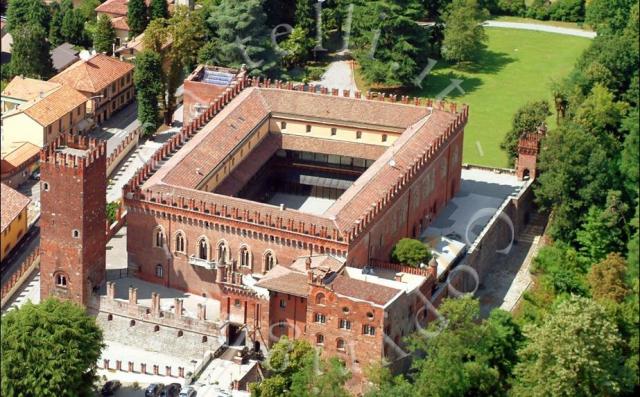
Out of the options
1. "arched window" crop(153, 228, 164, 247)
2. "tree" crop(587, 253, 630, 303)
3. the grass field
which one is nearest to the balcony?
"arched window" crop(153, 228, 164, 247)

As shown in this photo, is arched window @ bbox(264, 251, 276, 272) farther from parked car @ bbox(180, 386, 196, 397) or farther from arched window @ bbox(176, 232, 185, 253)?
parked car @ bbox(180, 386, 196, 397)

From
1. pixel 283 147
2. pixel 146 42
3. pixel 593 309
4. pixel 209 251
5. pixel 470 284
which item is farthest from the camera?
pixel 146 42

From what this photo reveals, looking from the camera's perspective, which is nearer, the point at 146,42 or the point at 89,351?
the point at 89,351

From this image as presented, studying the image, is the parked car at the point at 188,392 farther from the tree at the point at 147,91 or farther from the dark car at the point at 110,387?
the tree at the point at 147,91

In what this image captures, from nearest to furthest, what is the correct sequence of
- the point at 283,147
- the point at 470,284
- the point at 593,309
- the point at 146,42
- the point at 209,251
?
1. the point at 593,309
2. the point at 209,251
3. the point at 470,284
4. the point at 283,147
5. the point at 146,42

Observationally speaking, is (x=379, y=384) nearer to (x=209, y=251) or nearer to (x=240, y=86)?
(x=209, y=251)

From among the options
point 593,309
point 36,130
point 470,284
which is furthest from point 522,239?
point 36,130

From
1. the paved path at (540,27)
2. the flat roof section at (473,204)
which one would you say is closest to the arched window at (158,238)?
the flat roof section at (473,204)
